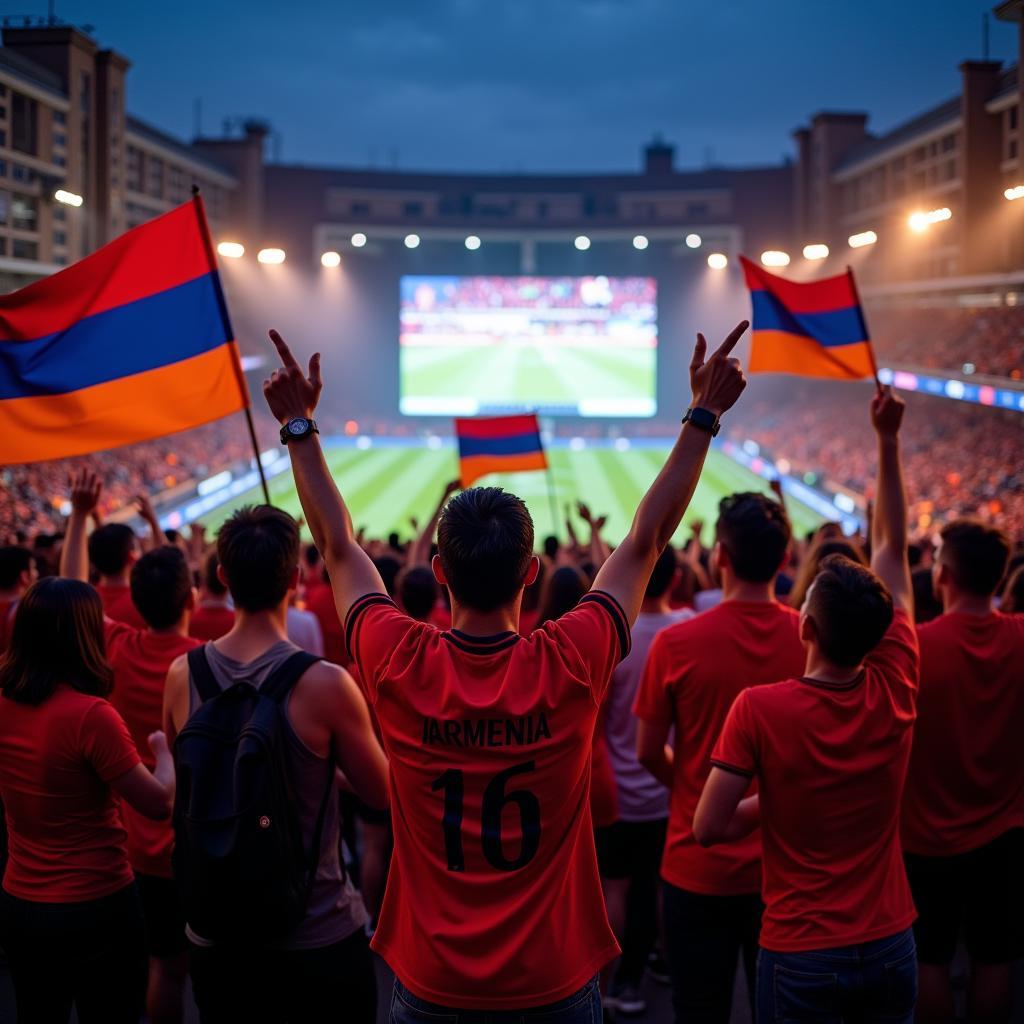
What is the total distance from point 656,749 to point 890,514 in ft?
3.77

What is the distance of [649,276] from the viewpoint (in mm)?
49594

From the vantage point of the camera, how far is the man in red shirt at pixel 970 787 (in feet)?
12.8

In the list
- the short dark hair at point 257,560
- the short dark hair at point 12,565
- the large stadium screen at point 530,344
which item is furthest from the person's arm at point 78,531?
the large stadium screen at point 530,344

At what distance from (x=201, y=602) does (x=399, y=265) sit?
154 ft

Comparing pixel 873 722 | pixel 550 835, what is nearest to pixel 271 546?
pixel 550 835

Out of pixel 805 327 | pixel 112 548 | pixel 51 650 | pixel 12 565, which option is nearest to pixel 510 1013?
pixel 51 650

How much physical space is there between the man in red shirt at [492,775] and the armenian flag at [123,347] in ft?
9.12

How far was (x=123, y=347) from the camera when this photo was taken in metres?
5.21

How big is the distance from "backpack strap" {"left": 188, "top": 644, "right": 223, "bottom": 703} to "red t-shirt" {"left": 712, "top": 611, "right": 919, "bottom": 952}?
4.65 ft

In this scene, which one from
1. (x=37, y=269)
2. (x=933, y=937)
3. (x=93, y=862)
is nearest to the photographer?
(x=93, y=862)

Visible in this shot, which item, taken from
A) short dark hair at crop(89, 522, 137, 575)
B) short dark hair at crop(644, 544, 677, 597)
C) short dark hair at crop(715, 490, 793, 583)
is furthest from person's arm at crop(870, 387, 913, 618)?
short dark hair at crop(89, 522, 137, 575)

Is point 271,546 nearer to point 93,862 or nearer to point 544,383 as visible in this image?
point 93,862

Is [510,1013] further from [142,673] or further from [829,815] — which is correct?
[142,673]

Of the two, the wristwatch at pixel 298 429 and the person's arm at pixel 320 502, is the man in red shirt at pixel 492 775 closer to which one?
the person's arm at pixel 320 502
